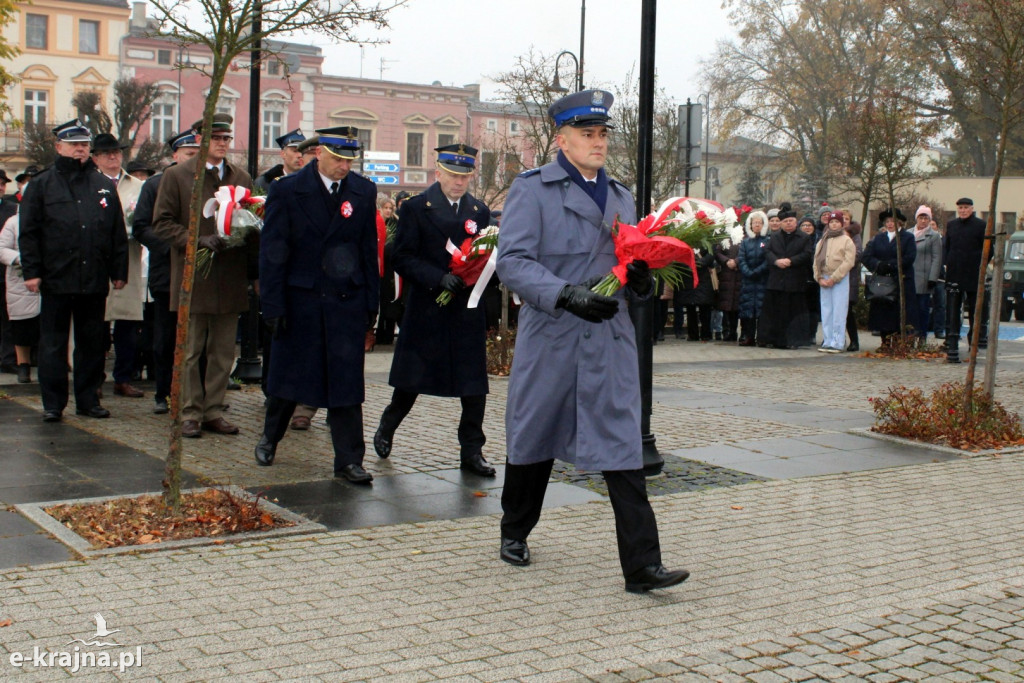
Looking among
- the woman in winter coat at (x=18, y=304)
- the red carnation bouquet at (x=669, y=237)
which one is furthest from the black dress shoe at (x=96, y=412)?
the red carnation bouquet at (x=669, y=237)

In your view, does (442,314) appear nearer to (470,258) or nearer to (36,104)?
(470,258)

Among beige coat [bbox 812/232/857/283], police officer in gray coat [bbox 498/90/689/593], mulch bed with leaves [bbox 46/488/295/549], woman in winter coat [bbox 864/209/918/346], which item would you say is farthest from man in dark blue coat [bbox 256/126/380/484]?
woman in winter coat [bbox 864/209/918/346]

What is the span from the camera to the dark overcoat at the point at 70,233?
9.37m

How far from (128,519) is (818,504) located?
3792mm

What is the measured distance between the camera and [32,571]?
207 inches

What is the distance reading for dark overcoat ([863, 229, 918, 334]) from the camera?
17.7 m

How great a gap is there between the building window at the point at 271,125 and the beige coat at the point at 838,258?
167 ft

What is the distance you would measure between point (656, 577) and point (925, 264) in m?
14.2

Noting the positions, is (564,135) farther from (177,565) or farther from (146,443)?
(146,443)

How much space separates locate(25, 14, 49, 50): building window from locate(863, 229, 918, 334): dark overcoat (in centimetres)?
5971

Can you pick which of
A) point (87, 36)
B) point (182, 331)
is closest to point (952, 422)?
point (182, 331)

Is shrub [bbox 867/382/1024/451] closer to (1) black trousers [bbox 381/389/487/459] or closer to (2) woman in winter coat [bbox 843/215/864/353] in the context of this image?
(1) black trousers [bbox 381/389/487/459]

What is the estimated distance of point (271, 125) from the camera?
215ft

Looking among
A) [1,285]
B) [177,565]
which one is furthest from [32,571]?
[1,285]
